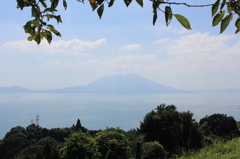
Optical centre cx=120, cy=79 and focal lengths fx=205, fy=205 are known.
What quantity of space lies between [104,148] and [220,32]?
5324 millimetres

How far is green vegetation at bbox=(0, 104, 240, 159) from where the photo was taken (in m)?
4.23

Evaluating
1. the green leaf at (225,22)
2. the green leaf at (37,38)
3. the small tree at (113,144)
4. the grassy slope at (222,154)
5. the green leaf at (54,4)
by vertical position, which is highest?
the green leaf at (54,4)

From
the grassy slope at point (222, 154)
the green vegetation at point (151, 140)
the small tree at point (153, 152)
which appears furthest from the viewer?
the small tree at point (153, 152)

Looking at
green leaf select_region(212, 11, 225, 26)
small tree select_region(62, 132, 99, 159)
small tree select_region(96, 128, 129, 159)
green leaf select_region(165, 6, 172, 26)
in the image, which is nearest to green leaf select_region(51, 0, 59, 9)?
green leaf select_region(165, 6, 172, 26)

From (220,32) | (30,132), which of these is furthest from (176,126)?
(30,132)

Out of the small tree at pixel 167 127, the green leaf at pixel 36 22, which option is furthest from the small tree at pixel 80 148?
the small tree at pixel 167 127

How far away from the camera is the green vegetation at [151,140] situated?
13.9 ft

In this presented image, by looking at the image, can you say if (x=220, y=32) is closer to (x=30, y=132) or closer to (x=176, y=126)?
(x=176, y=126)

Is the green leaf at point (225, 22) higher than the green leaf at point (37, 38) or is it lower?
lower

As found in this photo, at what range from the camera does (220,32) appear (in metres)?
0.81

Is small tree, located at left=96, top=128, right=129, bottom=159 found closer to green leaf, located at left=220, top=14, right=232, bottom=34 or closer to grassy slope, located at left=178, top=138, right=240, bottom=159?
grassy slope, located at left=178, top=138, right=240, bottom=159

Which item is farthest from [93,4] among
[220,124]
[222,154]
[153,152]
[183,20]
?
[220,124]

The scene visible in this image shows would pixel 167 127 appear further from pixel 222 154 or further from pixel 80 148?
pixel 222 154

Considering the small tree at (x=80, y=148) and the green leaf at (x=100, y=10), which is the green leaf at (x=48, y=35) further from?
the small tree at (x=80, y=148)
